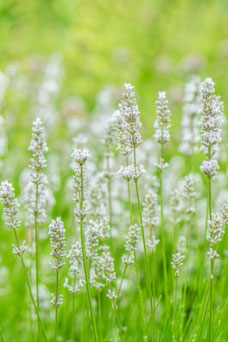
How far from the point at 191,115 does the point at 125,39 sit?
779cm

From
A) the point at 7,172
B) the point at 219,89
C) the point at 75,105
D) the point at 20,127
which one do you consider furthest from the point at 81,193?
the point at 219,89

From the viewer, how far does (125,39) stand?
9742mm

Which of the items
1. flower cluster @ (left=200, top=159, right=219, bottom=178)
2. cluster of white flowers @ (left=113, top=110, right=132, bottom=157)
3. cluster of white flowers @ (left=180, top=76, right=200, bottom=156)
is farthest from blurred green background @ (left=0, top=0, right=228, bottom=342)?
flower cluster @ (left=200, top=159, right=219, bottom=178)

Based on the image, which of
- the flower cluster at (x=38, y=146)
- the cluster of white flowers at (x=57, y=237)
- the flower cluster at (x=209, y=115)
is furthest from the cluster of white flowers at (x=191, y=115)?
the cluster of white flowers at (x=57, y=237)

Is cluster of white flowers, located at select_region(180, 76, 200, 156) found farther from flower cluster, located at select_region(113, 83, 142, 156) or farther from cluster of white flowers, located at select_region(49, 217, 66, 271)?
cluster of white flowers, located at select_region(49, 217, 66, 271)

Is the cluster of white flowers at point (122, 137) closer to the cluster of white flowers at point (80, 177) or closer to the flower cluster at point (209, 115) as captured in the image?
the cluster of white flowers at point (80, 177)

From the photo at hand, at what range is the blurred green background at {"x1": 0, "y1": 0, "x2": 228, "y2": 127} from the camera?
7.90m

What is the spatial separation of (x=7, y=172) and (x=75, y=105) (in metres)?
1.83

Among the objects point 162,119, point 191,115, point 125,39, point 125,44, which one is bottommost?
point 162,119

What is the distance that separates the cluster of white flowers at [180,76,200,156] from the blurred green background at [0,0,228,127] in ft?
14.9

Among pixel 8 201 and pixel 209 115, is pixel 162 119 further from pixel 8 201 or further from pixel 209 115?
pixel 8 201

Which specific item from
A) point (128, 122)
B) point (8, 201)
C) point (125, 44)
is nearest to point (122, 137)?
point (128, 122)

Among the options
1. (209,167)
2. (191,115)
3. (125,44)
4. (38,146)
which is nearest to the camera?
(209,167)

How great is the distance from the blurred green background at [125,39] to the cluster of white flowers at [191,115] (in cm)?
454
